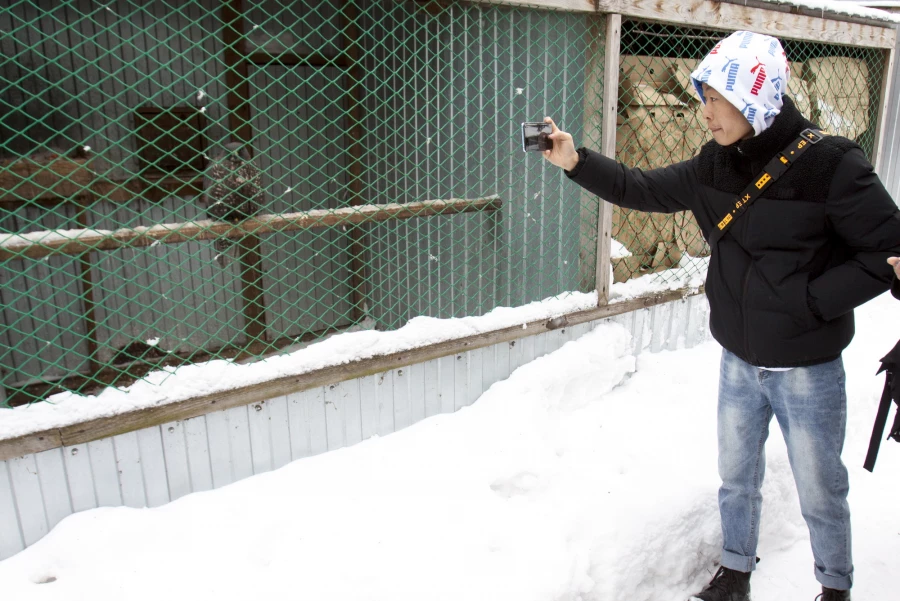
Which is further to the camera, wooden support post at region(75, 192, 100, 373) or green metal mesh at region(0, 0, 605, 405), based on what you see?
wooden support post at region(75, 192, 100, 373)

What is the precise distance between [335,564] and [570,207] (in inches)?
91.0

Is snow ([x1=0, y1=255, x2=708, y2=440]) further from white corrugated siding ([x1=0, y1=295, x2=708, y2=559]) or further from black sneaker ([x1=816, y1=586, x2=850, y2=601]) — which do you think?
black sneaker ([x1=816, y1=586, x2=850, y2=601])

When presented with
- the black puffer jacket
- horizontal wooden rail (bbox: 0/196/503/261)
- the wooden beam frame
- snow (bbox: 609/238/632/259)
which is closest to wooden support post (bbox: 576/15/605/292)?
the wooden beam frame

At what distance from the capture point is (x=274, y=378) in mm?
2746

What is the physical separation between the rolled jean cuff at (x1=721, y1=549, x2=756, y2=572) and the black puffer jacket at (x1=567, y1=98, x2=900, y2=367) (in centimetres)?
78

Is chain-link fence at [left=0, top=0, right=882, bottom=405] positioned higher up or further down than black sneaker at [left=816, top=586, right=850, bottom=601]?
higher up

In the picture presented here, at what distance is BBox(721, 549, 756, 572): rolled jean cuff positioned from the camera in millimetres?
2398

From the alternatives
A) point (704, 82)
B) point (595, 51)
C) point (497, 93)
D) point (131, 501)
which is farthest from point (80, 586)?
point (595, 51)

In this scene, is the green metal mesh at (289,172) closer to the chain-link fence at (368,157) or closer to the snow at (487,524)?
the chain-link fence at (368,157)

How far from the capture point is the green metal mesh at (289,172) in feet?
10.8

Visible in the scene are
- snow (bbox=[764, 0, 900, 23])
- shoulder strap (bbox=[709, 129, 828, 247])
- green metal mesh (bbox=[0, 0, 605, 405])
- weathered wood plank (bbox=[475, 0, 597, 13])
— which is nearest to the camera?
shoulder strap (bbox=[709, 129, 828, 247])

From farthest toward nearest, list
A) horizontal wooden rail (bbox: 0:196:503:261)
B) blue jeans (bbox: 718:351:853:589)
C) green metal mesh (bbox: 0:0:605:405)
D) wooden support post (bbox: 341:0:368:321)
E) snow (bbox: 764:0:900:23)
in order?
wooden support post (bbox: 341:0:368:321), snow (bbox: 764:0:900:23), green metal mesh (bbox: 0:0:605:405), horizontal wooden rail (bbox: 0:196:503:261), blue jeans (bbox: 718:351:853:589)

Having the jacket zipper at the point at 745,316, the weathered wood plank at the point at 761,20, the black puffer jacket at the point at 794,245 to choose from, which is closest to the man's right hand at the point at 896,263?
the black puffer jacket at the point at 794,245

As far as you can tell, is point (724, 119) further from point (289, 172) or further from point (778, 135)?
point (289, 172)
